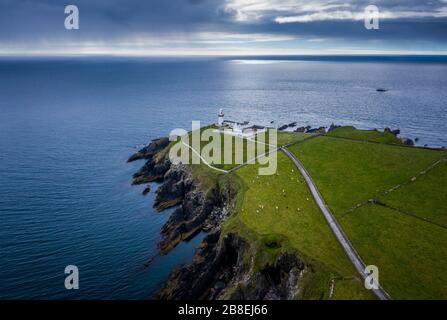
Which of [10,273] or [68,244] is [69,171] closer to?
[68,244]

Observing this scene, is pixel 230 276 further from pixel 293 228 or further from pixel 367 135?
pixel 367 135

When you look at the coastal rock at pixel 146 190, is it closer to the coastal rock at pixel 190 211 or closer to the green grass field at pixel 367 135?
the coastal rock at pixel 190 211

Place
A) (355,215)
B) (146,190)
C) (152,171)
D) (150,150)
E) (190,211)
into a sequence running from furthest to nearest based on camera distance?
(150,150) → (152,171) → (146,190) → (190,211) → (355,215)

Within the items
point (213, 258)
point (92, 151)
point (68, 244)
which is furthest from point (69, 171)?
point (213, 258)

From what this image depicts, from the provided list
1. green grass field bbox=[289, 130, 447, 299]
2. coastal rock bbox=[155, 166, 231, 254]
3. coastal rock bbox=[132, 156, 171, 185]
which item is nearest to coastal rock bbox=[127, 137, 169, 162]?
coastal rock bbox=[132, 156, 171, 185]

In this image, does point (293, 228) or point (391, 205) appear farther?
point (391, 205)

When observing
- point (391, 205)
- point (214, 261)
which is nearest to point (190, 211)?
point (214, 261)
